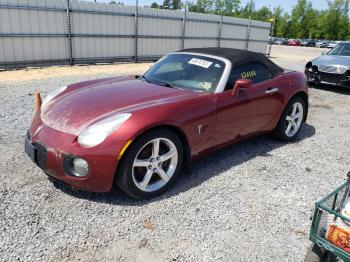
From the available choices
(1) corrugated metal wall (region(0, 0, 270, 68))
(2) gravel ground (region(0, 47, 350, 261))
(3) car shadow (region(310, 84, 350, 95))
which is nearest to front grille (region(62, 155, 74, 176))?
(2) gravel ground (region(0, 47, 350, 261))

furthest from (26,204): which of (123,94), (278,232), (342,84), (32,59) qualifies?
(32,59)

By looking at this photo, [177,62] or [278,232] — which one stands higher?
[177,62]

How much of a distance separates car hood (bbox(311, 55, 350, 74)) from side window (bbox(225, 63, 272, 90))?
18.4 ft

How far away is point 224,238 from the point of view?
271 cm

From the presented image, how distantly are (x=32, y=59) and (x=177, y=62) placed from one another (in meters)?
8.62

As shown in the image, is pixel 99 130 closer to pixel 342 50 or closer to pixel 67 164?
pixel 67 164

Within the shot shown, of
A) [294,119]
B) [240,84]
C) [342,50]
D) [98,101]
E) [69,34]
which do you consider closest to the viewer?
[98,101]

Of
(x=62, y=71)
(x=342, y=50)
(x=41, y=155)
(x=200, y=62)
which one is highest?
(x=200, y=62)

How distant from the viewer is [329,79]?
30.5 ft

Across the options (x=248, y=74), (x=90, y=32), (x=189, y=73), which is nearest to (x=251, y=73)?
(x=248, y=74)

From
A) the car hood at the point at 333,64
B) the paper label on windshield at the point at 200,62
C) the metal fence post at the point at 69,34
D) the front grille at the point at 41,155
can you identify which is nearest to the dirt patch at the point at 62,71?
the metal fence post at the point at 69,34

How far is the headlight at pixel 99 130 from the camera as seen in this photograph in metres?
2.81

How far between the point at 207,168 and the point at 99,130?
1569 mm

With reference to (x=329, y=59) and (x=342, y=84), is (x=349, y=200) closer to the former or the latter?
(x=342, y=84)
